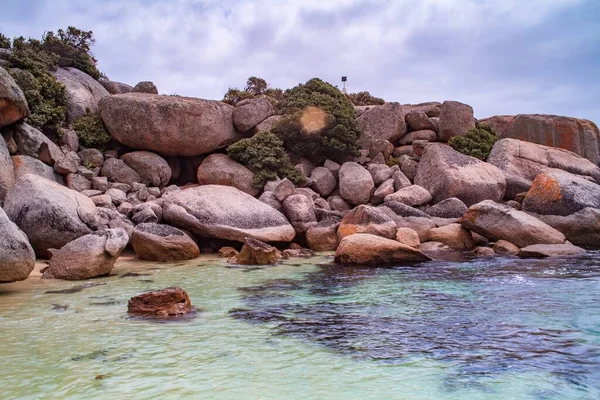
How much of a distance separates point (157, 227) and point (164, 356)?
443 inches

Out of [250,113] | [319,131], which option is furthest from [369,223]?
[250,113]

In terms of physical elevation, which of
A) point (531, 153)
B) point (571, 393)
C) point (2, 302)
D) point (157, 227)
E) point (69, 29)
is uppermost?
point (69, 29)

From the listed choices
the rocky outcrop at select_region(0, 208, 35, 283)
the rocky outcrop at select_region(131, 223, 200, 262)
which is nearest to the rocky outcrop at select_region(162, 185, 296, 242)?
the rocky outcrop at select_region(131, 223, 200, 262)

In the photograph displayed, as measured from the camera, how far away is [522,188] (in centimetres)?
2542

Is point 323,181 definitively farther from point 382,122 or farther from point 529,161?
point 529,161

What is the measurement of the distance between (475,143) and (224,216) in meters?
17.7

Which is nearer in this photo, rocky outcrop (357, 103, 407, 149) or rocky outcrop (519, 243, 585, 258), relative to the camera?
rocky outcrop (519, 243, 585, 258)

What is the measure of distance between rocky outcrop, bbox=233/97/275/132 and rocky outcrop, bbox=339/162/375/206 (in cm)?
630

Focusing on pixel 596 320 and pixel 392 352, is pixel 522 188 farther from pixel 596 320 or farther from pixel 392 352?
pixel 392 352

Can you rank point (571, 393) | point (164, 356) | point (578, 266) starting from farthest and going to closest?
point (578, 266)
point (164, 356)
point (571, 393)

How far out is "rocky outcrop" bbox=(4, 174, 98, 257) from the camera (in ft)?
49.5

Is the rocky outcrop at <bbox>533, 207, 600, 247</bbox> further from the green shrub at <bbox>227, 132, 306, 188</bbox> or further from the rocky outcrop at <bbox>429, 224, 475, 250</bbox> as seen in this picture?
the green shrub at <bbox>227, 132, 306, 188</bbox>

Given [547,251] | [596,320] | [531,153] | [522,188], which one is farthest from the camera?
[531,153]

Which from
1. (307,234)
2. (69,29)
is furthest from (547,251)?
(69,29)
